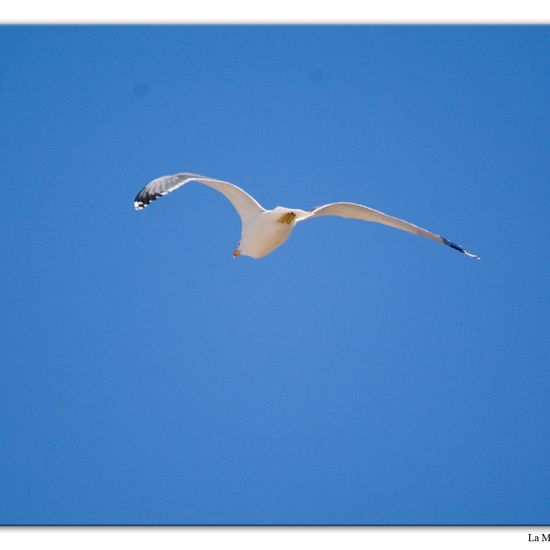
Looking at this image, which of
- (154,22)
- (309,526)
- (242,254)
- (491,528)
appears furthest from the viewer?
(242,254)

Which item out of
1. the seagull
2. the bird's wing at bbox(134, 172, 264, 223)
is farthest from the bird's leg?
the bird's wing at bbox(134, 172, 264, 223)

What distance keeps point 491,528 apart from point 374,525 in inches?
41.5

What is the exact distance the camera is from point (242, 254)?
26.1 ft

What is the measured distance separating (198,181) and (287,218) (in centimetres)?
87

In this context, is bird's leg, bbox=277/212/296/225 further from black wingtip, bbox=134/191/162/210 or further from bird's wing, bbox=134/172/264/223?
black wingtip, bbox=134/191/162/210

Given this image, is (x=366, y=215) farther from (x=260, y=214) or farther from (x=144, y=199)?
(x=144, y=199)

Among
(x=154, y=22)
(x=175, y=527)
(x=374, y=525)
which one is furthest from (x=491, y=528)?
(x=154, y=22)

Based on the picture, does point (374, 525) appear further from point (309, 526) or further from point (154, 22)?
point (154, 22)

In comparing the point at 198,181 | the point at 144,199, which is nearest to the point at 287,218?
the point at 198,181

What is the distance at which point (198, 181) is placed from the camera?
6.79 m

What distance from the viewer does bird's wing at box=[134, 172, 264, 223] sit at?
256 inches

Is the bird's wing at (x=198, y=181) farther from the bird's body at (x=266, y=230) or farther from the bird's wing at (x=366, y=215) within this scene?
the bird's wing at (x=366, y=215)

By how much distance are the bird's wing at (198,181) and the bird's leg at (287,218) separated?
37 cm

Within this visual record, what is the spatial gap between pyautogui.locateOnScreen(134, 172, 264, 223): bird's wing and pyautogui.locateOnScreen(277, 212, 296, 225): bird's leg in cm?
37
